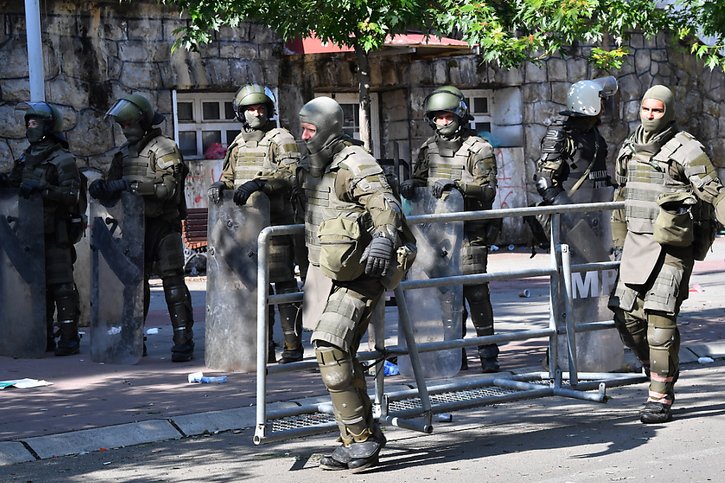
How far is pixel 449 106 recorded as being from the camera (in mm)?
9305

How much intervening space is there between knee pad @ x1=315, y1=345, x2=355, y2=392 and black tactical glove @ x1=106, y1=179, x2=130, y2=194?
4.02m

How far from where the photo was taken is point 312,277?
21.4 feet

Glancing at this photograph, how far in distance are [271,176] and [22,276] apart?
7.68 feet

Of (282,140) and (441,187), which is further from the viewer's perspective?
(282,140)

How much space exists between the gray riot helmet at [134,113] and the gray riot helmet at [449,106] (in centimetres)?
211

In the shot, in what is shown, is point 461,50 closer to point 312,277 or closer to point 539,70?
point 539,70

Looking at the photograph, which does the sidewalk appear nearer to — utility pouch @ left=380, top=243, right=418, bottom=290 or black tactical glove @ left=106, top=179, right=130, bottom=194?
black tactical glove @ left=106, top=179, right=130, bottom=194

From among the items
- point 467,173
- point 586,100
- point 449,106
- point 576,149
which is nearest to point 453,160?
A: point 467,173

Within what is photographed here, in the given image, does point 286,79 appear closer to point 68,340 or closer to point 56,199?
point 56,199

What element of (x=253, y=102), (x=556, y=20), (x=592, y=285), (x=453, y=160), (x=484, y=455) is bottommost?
(x=484, y=455)

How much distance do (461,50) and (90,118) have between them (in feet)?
19.4

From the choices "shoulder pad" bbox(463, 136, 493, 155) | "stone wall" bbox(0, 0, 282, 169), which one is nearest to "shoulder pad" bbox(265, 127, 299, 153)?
"shoulder pad" bbox(463, 136, 493, 155)

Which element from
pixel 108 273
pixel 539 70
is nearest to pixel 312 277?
pixel 108 273

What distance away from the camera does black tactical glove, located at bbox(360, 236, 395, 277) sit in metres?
5.79
